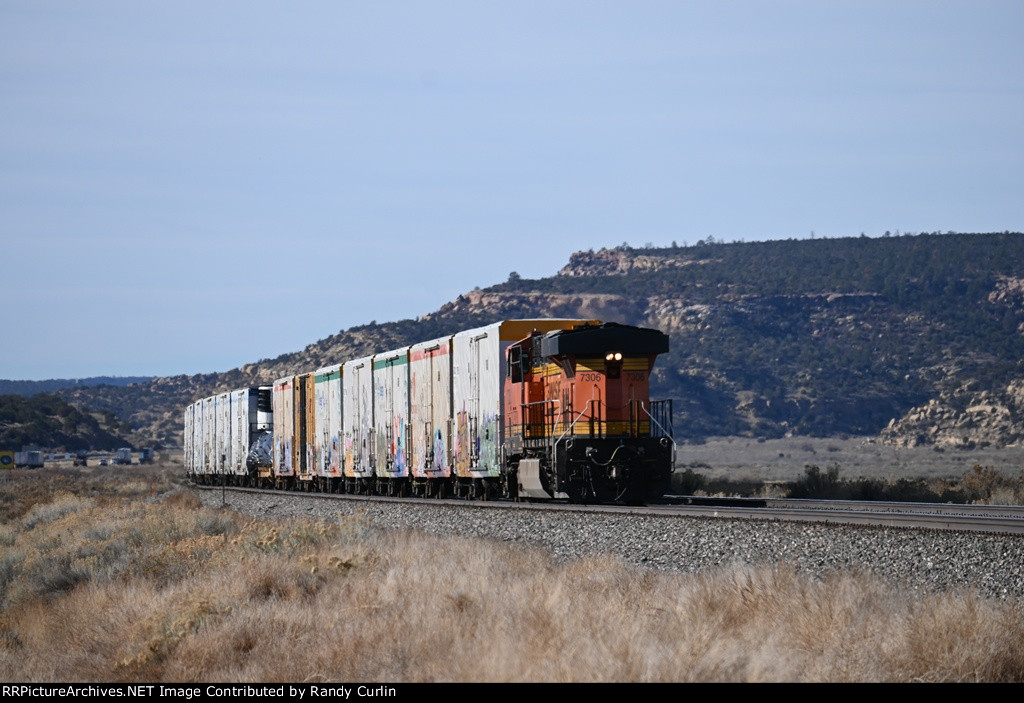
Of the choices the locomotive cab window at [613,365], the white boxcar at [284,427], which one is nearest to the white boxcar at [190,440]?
the white boxcar at [284,427]

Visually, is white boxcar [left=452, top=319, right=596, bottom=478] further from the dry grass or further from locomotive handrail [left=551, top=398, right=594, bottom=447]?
the dry grass

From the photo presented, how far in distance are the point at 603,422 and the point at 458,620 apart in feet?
37.0

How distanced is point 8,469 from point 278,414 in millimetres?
43829

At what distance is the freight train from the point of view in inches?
824

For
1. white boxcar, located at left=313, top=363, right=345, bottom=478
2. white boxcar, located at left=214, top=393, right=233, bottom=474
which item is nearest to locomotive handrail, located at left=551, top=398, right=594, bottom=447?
white boxcar, located at left=313, top=363, right=345, bottom=478

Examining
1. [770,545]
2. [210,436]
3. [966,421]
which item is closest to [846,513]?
[770,545]

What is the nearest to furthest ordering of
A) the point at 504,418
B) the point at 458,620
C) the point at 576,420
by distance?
the point at 458,620, the point at 576,420, the point at 504,418

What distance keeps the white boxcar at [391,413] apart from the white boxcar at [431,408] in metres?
0.43

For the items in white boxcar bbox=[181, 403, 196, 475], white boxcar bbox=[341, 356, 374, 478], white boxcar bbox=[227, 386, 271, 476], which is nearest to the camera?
white boxcar bbox=[341, 356, 374, 478]

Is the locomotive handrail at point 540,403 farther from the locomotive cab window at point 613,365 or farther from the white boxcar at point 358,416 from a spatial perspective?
the white boxcar at point 358,416

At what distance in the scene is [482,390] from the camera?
81.1 ft

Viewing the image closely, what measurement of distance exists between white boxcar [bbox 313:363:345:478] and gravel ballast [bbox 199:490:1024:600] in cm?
1624

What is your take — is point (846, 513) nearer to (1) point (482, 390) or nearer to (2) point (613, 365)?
(2) point (613, 365)

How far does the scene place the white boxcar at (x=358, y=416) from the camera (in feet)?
109
